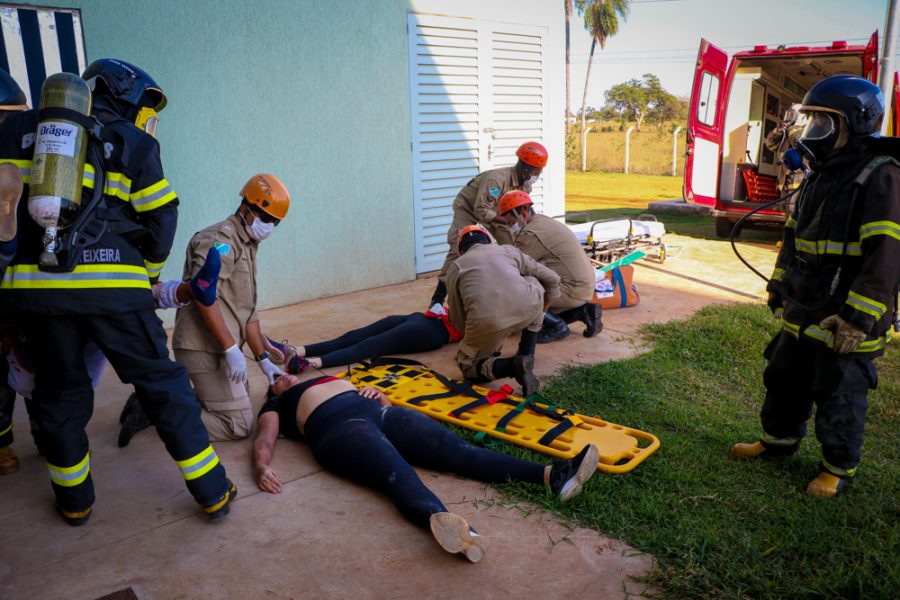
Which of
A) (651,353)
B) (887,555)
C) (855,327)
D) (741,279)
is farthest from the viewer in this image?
(741,279)

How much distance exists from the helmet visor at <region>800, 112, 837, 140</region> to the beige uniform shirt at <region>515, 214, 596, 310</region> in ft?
7.78

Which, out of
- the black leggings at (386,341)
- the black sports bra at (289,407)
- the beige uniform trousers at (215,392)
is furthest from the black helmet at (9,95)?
the black leggings at (386,341)

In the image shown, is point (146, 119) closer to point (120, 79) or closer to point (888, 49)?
point (120, 79)

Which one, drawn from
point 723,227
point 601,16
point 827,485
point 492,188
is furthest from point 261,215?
point 601,16

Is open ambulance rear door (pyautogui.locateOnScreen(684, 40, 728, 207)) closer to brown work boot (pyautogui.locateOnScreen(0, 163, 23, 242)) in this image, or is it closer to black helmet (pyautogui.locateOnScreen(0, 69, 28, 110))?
black helmet (pyautogui.locateOnScreen(0, 69, 28, 110))

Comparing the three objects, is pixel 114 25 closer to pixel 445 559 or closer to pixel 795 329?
pixel 445 559

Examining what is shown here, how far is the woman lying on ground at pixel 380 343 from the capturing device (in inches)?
199

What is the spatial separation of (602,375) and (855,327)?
200 centimetres

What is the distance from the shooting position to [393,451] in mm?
3262

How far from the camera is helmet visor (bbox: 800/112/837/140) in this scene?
3248 millimetres

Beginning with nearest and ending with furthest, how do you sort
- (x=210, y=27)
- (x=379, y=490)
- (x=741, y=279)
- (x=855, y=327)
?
(x=855, y=327)
(x=379, y=490)
(x=210, y=27)
(x=741, y=279)

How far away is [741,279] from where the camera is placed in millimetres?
7926

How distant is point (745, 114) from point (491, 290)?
28.7 ft

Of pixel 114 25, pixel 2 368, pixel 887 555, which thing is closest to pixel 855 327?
pixel 887 555
